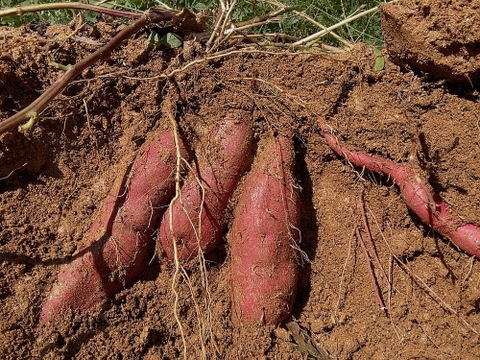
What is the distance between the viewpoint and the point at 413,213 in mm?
1614

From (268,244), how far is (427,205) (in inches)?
21.8

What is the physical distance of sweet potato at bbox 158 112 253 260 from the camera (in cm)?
158

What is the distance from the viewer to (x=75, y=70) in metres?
1.35

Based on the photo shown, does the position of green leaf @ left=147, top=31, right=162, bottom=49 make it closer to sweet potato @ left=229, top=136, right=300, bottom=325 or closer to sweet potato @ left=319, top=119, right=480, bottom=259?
sweet potato @ left=229, top=136, right=300, bottom=325

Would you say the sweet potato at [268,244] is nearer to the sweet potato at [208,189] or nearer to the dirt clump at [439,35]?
the sweet potato at [208,189]

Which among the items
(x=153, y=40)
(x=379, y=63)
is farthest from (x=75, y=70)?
(x=379, y=63)

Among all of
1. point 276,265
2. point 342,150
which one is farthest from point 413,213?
point 276,265

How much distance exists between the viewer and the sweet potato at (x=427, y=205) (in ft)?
4.93

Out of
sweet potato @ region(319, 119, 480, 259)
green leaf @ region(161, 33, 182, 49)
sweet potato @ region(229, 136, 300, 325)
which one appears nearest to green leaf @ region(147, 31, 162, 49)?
green leaf @ region(161, 33, 182, 49)

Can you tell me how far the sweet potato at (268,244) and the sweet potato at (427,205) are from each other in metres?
0.24

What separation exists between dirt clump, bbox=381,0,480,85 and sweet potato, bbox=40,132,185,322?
0.86m

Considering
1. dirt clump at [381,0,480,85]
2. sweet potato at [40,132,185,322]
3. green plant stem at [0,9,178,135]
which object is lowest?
sweet potato at [40,132,185,322]

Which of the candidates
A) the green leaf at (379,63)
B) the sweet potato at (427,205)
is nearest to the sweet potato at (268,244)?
the sweet potato at (427,205)

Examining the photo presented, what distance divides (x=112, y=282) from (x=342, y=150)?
3.04ft
